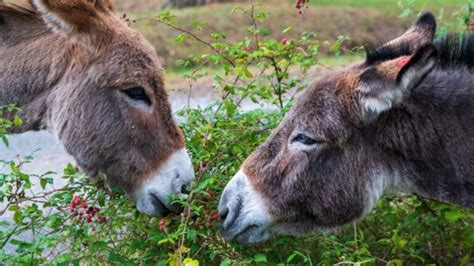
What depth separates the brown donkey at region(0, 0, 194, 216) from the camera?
455 cm

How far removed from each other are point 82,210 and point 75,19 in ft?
3.64

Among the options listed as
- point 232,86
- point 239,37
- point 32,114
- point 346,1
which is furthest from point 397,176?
point 346,1

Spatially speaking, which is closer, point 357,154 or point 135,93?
point 357,154

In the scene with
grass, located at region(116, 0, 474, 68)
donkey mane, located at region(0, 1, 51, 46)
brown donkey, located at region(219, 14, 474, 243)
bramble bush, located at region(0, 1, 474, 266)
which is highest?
donkey mane, located at region(0, 1, 51, 46)

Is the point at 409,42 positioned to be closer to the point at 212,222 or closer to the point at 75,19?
the point at 212,222

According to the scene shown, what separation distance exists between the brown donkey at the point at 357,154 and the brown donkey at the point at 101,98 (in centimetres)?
52

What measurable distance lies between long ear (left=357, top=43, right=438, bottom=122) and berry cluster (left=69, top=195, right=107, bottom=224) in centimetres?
161

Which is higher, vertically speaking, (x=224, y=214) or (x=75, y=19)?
(x=75, y=19)

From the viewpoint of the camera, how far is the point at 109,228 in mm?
4648

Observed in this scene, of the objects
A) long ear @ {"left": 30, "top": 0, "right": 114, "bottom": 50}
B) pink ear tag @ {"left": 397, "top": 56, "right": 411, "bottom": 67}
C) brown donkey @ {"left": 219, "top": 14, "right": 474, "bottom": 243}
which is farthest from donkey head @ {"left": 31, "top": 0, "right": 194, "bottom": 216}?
pink ear tag @ {"left": 397, "top": 56, "right": 411, "bottom": 67}

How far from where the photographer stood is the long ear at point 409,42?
426cm

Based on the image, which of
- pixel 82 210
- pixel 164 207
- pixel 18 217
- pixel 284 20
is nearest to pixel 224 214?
pixel 164 207

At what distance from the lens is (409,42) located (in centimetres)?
435

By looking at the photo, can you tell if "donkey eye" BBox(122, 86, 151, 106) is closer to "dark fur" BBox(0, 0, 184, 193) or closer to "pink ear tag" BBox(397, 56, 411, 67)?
"dark fur" BBox(0, 0, 184, 193)
